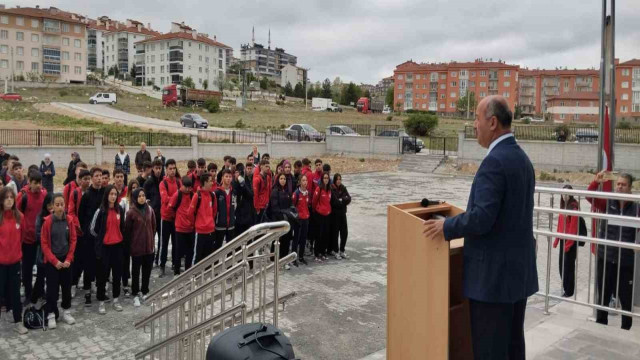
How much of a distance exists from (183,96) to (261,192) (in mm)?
61073

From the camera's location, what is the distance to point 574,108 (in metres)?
96.4

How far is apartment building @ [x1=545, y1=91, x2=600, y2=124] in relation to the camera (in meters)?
96.1

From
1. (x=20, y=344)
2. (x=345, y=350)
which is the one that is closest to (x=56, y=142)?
(x=20, y=344)

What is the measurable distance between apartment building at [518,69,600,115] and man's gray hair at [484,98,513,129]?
418 feet

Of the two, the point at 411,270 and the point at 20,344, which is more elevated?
the point at 411,270

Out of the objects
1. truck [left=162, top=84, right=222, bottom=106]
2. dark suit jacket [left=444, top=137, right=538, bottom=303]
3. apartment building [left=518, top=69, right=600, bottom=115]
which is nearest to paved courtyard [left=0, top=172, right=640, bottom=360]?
dark suit jacket [left=444, top=137, right=538, bottom=303]

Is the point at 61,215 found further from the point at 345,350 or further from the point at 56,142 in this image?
the point at 56,142

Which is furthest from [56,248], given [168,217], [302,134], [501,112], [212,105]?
[212,105]

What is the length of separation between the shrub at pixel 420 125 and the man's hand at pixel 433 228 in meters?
45.3

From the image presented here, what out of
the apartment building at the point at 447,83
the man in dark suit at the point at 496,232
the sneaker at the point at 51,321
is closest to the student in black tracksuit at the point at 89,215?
the sneaker at the point at 51,321

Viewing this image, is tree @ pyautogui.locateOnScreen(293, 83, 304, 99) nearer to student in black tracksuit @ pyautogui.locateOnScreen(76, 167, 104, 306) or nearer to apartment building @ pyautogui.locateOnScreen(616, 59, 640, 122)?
apartment building @ pyautogui.locateOnScreen(616, 59, 640, 122)

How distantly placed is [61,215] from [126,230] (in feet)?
3.30

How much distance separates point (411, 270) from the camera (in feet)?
11.4

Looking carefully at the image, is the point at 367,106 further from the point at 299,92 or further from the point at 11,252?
the point at 11,252
